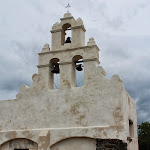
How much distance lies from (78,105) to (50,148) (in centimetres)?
199

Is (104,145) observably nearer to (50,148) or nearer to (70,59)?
(50,148)

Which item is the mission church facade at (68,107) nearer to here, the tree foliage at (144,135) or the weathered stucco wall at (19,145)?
the weathered stucco wall at (19,145)

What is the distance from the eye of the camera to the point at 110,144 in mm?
8016

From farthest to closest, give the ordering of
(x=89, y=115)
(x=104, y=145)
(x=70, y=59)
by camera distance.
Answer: (x=70, y=59)
(x=89, y=115)
(x=104, y=145)

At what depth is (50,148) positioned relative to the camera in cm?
894

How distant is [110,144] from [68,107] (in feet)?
7.41

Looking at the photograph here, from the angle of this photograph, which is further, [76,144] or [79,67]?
[79,67]

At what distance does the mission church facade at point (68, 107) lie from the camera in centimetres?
847

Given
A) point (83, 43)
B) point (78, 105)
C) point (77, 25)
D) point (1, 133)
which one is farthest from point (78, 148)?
point (77, 25)

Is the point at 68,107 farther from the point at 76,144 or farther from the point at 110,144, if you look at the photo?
the point at 110,144

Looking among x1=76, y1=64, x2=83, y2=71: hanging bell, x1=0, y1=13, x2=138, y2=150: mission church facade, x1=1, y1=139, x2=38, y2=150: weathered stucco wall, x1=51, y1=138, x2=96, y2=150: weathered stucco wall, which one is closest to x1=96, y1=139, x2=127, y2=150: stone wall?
x1=0, y1=13, x2=138, y2=150: mission church facade

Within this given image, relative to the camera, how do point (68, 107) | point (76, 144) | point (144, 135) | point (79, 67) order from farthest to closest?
point (144, 135)
point (79, 67)
point (68, 107)
point (76, 144)

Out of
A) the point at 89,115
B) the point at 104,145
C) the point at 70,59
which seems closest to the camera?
the point at 104,145

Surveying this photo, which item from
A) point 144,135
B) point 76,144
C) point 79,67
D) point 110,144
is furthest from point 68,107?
point 144,135
